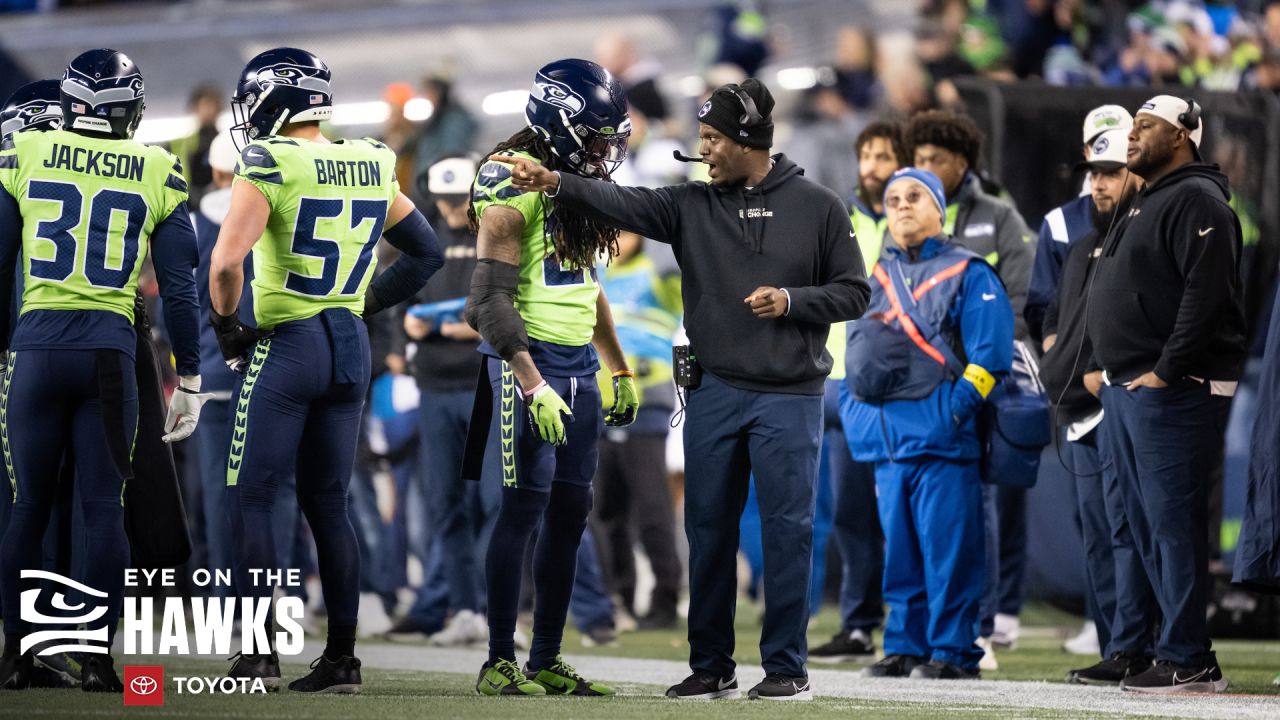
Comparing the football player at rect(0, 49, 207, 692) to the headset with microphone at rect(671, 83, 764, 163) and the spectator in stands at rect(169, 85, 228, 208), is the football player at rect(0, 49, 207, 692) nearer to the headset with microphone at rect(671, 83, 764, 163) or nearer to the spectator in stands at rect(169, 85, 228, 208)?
the headset with microphone at rect(671, 83, 764, 163)

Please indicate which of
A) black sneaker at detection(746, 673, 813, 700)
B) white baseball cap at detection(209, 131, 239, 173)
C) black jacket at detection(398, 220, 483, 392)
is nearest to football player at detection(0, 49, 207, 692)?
black sneaker at detection(746, 673, 813, 700)

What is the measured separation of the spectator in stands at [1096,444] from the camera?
279 inches

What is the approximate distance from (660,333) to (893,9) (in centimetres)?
702

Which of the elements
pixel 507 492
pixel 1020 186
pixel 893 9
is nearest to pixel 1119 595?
pixel 507 492

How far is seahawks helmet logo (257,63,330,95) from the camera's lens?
5.92m

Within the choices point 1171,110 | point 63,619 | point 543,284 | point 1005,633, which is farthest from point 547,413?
point 1005,633

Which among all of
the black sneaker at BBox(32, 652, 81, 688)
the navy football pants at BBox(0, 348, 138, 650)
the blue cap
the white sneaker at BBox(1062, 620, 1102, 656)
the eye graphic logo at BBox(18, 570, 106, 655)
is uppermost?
the blue cap

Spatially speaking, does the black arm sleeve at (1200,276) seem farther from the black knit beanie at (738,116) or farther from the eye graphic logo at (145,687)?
the eye graphic logo at (145,687)

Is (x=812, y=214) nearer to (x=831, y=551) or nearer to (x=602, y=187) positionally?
(x=602, y=187)

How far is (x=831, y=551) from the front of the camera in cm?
1079

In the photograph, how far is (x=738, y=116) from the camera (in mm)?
6094

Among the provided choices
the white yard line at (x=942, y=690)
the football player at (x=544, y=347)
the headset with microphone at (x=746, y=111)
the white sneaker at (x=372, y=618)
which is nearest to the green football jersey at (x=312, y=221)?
the football player at (x=544, y=347)

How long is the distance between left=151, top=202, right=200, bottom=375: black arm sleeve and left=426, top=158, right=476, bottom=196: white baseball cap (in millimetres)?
2863

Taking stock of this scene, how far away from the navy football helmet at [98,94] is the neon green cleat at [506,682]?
2.11 meters
